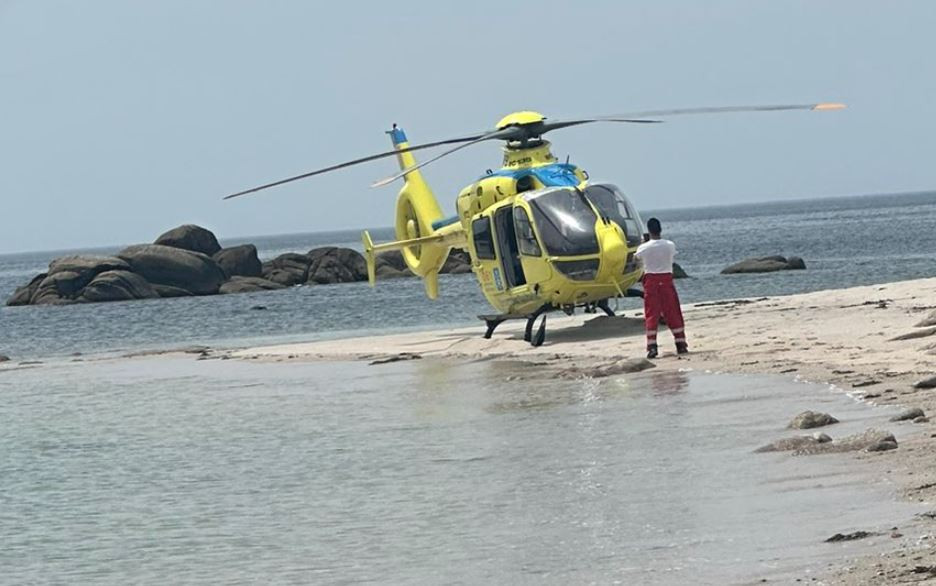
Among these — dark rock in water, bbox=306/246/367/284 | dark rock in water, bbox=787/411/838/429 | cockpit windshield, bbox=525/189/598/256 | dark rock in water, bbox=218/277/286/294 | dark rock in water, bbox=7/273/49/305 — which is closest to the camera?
dark rock in water, bbox=787/411/838/429

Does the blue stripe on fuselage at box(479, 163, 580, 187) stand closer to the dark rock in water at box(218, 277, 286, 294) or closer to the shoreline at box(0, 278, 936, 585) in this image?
the shoreline at box(0, 278, 936, 585)

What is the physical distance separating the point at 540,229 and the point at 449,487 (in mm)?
9870

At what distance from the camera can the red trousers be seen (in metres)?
17.8

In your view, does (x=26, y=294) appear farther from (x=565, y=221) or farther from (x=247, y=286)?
(x=565, y=221)

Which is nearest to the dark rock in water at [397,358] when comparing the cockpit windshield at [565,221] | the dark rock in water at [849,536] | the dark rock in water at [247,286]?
the cockpit windshield at [565,221]

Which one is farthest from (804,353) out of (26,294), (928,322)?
(26,294)

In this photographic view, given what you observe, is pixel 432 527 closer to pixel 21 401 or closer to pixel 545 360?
pixel 545 360

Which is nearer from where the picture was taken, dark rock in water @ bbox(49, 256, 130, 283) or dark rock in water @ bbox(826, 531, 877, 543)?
dark rock in water @ bbox(826, 531, 877, 543)

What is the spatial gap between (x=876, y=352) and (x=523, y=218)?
641 centimetres

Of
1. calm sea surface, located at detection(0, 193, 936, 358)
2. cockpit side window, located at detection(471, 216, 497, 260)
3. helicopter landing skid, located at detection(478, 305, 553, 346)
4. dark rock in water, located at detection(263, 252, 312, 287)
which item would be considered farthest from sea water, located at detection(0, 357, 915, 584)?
dark rock in water, located at detection(263, 252, 312, 287)

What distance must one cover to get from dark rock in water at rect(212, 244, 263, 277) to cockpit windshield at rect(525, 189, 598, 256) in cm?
5098

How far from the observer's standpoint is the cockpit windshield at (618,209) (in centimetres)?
2098

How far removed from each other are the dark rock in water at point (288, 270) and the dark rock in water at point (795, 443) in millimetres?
59186

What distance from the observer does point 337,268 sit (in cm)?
6994
